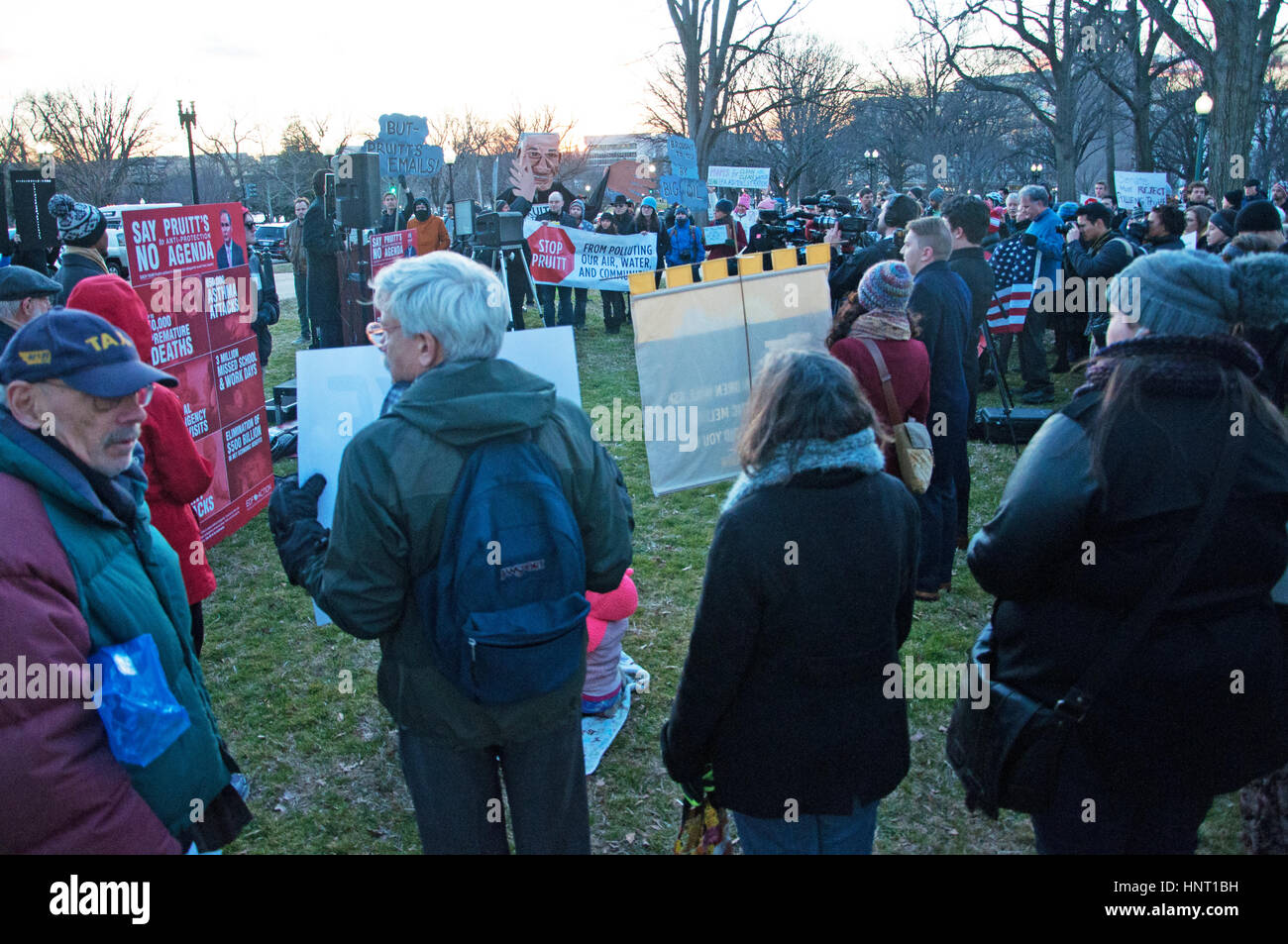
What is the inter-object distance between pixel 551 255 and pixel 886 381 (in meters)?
8.81

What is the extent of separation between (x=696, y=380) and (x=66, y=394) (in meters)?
4.85

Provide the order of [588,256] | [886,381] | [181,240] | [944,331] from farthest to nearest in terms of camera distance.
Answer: [588,256] → [181,240] → [944,331] → [886,381]

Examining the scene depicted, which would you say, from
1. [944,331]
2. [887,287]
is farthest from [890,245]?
[887,287]

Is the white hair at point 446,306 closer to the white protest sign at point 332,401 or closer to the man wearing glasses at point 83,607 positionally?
the man wearing glasses at point 83,607

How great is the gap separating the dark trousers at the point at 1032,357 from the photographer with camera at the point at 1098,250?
0.77 meters

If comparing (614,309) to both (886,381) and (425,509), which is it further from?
(425,509)

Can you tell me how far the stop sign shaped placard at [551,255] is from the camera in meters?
12.2

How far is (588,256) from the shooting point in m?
12.2

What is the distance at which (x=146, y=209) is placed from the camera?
538cm

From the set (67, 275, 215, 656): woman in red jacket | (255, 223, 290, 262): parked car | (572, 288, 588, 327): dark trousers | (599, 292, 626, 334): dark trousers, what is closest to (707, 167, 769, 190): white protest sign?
(599, 292, 626, 334): dark trousers

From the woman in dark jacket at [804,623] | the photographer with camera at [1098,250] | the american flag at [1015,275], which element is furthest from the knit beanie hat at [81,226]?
the american flag at [1015,275]

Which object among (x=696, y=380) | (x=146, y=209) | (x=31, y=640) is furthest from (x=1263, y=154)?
(x=31, y=640)

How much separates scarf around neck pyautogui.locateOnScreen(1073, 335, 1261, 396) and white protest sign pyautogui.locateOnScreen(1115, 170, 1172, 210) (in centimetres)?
1695

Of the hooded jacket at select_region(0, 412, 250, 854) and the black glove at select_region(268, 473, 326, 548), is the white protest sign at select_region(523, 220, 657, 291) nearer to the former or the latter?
the black glove at select_region(268, 473, 326, 548)
